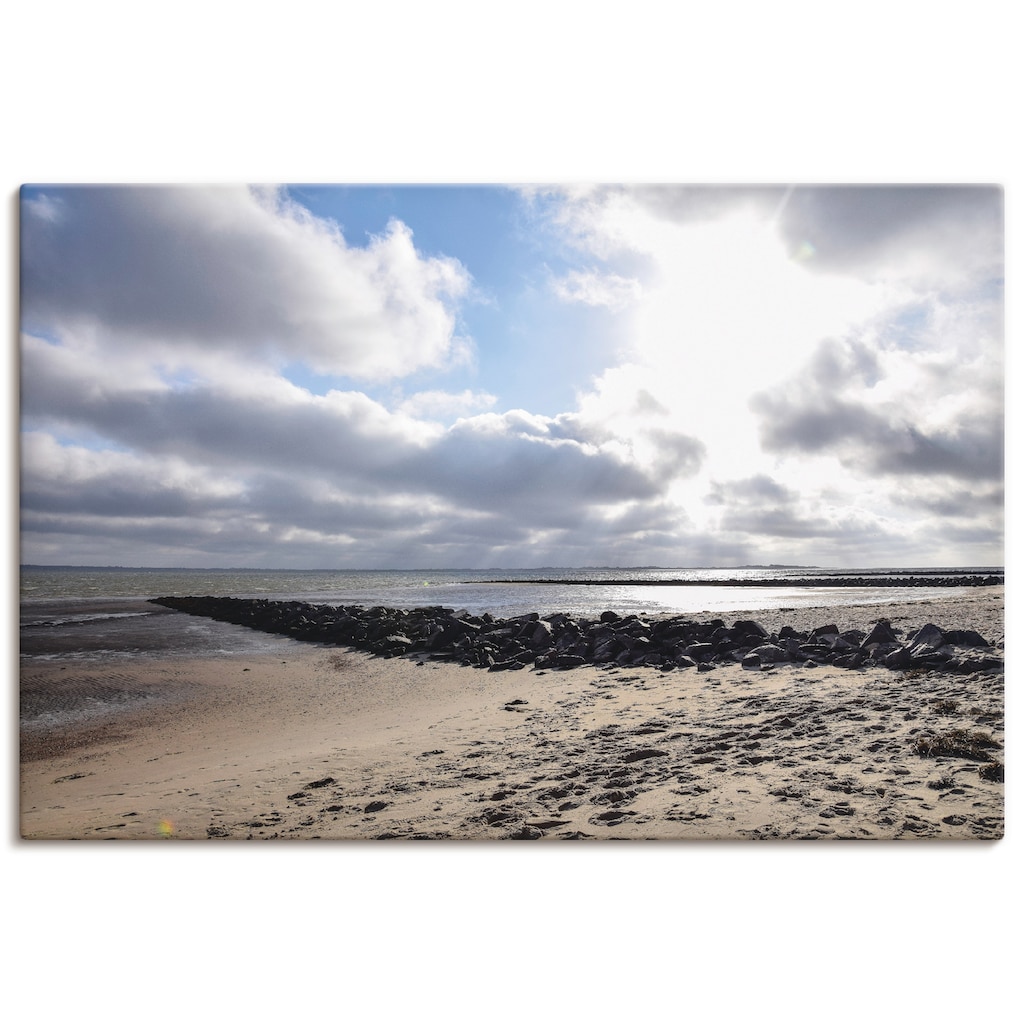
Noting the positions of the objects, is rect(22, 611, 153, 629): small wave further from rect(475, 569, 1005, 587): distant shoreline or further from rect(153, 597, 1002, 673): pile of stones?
rect(475, 569, 1005, 587): distant shoreline

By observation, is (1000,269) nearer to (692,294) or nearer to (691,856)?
(692,294)

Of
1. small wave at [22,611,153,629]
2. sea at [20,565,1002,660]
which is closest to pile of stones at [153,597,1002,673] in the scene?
sea at [20,565,1002,660]

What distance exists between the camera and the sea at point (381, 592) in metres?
4.03

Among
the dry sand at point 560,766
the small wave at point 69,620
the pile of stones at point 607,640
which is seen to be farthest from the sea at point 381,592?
the dry sand at point 560,766

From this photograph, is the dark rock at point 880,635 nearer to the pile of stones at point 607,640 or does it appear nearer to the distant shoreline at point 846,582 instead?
the pile of stones at point 607,640

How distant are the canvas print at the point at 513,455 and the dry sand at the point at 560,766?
0.03 m

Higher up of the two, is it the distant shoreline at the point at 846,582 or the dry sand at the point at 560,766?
the distant shoreline at the point at 846,582

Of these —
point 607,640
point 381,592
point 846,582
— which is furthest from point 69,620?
point 846,582

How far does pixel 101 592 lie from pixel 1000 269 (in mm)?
7281

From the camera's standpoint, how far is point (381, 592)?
6.01 m

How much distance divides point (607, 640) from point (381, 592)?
2.45 metres

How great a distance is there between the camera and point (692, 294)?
4.38 metres

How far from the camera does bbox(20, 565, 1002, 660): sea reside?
159 inches
